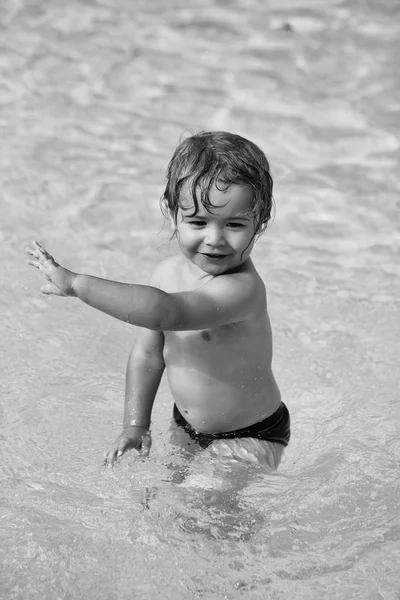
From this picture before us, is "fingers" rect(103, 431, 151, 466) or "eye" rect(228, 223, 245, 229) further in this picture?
"fingers" rect(103, 431, 151, 466)

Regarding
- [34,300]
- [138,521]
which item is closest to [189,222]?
[138,521]

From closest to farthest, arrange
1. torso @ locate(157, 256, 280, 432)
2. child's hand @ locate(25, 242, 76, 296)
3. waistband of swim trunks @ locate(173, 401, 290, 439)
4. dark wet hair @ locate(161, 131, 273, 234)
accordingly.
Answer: child's hand @ locate(25, 242, 76, 296) < dark wet hair @ locate(161, 131, 273, 234) < torso @ locate(157, 256, 280, 432) < waistband of swim trunks @ locate(173, 401, 290, 439)

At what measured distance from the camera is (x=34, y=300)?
14.6 feet

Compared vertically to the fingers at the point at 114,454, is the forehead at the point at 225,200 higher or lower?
higher

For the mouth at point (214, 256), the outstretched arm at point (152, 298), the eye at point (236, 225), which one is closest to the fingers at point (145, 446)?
the outstretched arm at point (152, 298)

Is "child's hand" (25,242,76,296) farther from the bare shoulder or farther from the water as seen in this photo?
the water

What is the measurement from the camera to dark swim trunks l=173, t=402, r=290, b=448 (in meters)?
3.02

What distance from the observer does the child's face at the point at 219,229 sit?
2656 mm

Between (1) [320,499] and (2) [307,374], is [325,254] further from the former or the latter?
(1) [320,499]

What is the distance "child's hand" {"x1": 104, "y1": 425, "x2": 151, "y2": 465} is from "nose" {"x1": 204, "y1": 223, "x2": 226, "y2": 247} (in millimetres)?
688

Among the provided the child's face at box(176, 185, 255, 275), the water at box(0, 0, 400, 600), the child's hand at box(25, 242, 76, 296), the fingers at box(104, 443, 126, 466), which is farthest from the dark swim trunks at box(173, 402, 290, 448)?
the child's hand at box(25, 242, 76, 296)

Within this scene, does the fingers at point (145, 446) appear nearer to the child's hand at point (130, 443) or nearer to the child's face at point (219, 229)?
the child's hand at point (130, 443)

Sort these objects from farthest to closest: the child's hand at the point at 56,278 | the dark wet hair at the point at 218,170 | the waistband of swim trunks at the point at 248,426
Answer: the waistband of swim trunks at the point at 248,426 < the dark wet hair at the point at 218,170 < the child's hand at the point at 56,278

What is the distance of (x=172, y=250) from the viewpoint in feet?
16.4
